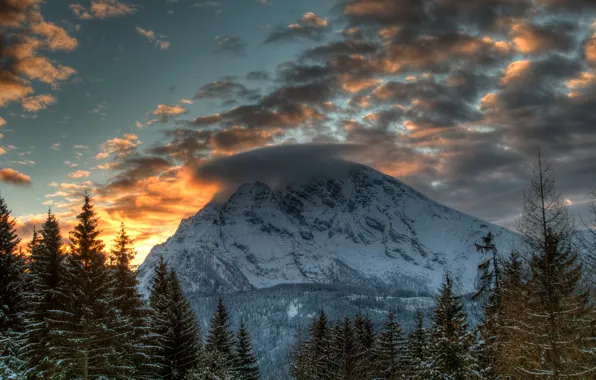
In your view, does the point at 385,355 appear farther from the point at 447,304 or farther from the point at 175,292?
the point at 175,292

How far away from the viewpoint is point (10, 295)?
94.8 ft

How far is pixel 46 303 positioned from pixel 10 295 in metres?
2.08

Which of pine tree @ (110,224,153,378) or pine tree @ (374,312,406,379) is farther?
pine tree @ (374,312,406,379)

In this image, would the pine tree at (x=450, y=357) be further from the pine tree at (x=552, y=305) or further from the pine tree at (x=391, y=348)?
the pine tree at (x=391, y=348)

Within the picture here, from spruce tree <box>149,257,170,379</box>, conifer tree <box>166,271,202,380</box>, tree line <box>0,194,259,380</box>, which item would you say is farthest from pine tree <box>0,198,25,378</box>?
conifer tree <box>166,271,202,380</box>

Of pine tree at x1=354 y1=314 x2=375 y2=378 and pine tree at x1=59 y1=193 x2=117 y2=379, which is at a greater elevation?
pine tree at x1=59 y1=193 x2=117 y2=379

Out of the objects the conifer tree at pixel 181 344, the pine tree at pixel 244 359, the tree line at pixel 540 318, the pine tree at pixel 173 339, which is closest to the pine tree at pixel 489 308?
the tree line at pixel 540 318

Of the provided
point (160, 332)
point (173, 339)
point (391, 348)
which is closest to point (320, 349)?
point (391, 348)

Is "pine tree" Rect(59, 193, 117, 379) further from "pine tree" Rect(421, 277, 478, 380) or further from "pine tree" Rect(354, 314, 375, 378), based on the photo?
"pine tree" Rect(354, 314, 375, 378)

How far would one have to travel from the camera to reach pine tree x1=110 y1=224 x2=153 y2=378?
97.8ft

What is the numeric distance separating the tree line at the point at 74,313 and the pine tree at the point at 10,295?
0.05m

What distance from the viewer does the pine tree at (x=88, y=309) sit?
27172 millimetres

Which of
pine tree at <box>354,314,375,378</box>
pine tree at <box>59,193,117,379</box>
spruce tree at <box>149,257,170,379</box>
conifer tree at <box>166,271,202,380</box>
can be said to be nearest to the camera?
pine tree at <box>59,193,117,379</box>

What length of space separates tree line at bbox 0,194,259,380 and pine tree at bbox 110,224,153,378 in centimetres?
6
